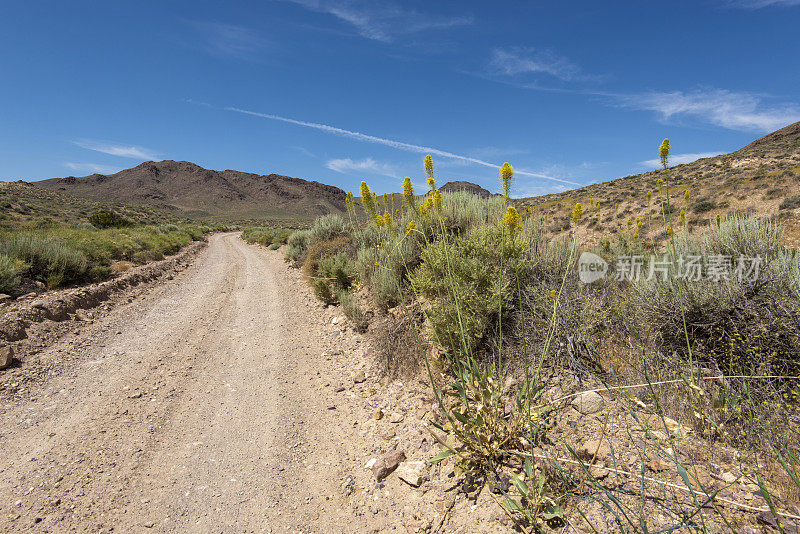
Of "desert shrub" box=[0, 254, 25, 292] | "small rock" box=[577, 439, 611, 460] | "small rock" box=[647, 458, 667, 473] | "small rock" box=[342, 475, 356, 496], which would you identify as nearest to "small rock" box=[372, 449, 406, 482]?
"small rock" box=[342, 475, 356, 496]

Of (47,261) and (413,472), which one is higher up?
(47,261)

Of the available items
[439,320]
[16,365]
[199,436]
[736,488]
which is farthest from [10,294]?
[736,488]

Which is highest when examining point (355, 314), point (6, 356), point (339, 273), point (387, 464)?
point (339, 273)

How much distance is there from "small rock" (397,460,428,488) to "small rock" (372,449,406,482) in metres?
0.06

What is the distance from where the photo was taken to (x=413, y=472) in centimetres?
261

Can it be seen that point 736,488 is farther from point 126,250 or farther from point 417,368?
point 126,250

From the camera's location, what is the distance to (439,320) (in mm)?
3760

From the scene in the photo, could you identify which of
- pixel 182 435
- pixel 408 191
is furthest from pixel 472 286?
pixel 182 435

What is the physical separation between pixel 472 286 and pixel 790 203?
16.5 m

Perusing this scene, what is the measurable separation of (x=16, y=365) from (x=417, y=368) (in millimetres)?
5076

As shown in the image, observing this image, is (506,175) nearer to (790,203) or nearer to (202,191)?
(790,203)

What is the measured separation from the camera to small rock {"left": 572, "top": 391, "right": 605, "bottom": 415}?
2551 mm

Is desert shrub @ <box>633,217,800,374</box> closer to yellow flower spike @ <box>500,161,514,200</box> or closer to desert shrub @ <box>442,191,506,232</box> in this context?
yellow flower spike @ <box>500,161,514,200</box>

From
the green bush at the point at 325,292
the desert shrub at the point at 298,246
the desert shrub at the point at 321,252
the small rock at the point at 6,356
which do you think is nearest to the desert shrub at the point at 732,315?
the green bush at the point at 325,292
